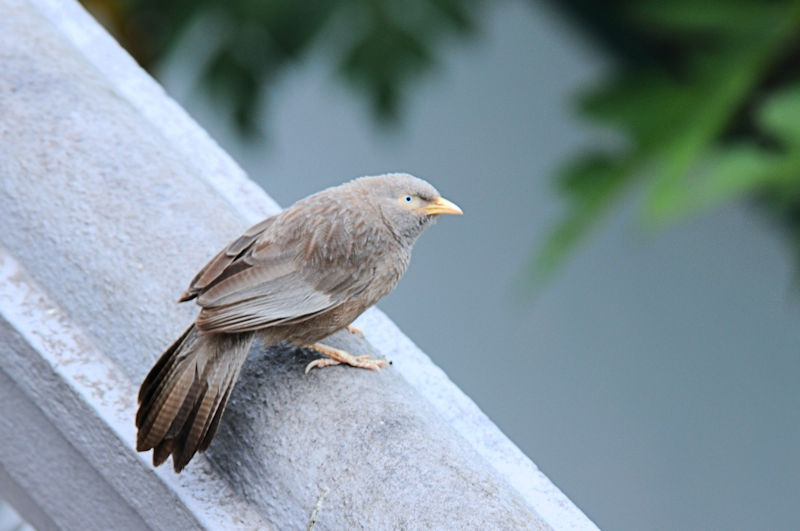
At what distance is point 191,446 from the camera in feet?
4.68

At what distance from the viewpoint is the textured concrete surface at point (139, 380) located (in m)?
1.38

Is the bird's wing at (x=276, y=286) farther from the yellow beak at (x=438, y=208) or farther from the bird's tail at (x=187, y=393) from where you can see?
the yellow beak at (x=438, y=208)

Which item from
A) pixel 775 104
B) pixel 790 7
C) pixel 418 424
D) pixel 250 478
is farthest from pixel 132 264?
pixel 790 7

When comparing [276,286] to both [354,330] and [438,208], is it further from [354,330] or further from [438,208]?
[438,208]

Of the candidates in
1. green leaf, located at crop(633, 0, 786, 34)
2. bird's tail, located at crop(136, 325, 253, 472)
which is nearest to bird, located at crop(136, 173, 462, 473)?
bird's tail, located at crop(136, 325, 253, 472)

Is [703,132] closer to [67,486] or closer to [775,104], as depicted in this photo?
[775,104]

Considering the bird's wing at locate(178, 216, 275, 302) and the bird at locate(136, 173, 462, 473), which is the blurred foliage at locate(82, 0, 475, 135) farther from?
the bird's wing at locate(178, 216, 275, 302)

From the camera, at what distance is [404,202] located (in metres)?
1.90

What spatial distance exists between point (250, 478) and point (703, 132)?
2.65 m

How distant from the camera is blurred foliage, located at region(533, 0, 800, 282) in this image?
137 inches

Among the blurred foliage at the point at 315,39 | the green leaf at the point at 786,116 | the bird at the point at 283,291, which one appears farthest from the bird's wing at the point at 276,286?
the blurred foliage at the point at 315,39

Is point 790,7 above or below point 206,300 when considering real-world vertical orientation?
above

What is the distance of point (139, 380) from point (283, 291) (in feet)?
0.94

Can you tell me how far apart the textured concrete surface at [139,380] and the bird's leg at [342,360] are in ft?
0.08
